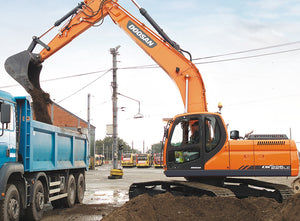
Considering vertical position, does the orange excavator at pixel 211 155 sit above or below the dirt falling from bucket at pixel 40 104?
below

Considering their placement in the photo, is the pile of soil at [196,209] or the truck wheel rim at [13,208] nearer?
the pile of soil at [196,209]

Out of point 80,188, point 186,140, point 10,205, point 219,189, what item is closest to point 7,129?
point 10,205

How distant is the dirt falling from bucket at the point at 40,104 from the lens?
12.3 metres

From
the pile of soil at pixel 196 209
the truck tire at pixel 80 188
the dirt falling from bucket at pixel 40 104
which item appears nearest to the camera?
the pile of soil at pixel 196 209

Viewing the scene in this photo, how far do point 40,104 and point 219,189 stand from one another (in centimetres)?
602

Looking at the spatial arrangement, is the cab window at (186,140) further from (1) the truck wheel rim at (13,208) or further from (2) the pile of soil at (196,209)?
(1) the truck wheel rim at (13,208)

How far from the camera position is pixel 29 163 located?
9.92 metres

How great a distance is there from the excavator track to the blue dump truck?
8.09 feet

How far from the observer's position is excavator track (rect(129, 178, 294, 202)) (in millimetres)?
9343

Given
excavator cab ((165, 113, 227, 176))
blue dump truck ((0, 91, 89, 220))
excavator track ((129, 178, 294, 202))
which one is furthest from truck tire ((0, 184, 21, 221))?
excavator cab ((165, 113, 227, 176))

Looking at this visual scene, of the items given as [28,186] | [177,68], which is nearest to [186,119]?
[177,68]

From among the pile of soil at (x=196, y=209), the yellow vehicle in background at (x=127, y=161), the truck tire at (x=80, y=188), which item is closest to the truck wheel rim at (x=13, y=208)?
the pile of soil at (x=196, y=209)

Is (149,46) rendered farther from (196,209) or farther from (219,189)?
(196,209)

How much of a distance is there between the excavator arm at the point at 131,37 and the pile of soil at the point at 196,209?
10.9 ft
